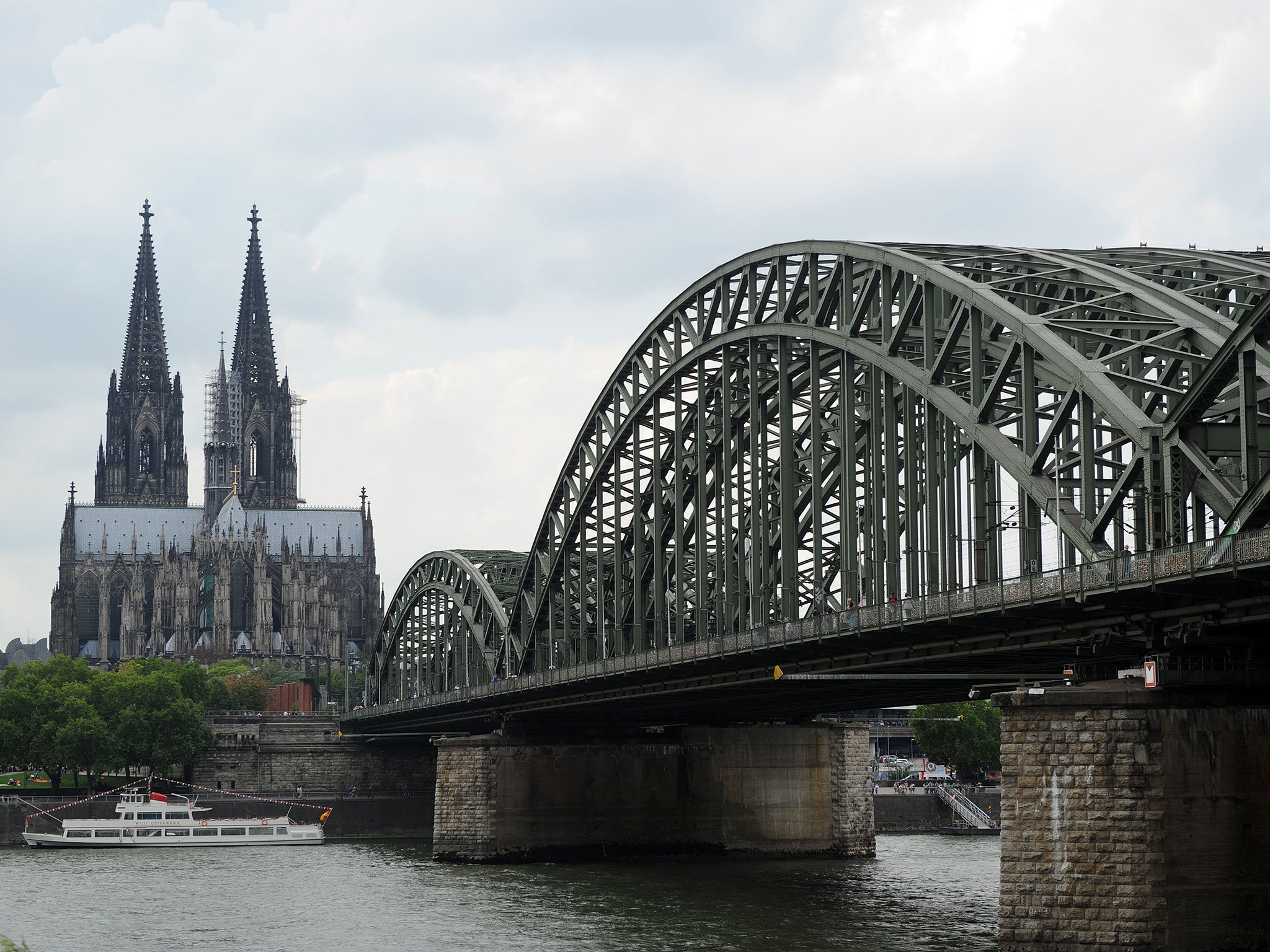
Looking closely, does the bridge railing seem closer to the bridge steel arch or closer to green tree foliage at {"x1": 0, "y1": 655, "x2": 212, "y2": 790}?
the bridge steel arch

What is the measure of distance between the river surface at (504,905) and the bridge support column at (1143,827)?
34.5ft

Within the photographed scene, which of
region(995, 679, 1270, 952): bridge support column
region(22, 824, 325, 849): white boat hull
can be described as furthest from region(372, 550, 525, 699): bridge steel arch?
region(995, 679, 1270, 952): bridge support column

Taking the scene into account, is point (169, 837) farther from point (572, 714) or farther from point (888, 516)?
point (888, 516)

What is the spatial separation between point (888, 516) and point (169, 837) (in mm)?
66052

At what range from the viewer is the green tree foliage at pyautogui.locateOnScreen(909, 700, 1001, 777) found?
140500mm

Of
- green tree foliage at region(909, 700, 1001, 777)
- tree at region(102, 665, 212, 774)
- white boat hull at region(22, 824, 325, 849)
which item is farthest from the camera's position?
green tree foliage at region(909, 700, 1001, 777)

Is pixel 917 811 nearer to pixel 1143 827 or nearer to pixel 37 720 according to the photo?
pixel 37 720

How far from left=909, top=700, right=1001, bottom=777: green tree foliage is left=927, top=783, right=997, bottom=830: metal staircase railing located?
48.2 ft

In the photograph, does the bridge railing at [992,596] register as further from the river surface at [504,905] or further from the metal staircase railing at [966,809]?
the metal staircase railing at [966,809]

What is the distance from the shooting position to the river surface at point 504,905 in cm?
5266

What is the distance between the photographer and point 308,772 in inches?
5522

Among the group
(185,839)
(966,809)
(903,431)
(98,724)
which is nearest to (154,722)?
(98,724)

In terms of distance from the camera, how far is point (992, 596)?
42.7m

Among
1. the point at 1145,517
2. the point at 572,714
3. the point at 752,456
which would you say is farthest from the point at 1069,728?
the point at 572,714
